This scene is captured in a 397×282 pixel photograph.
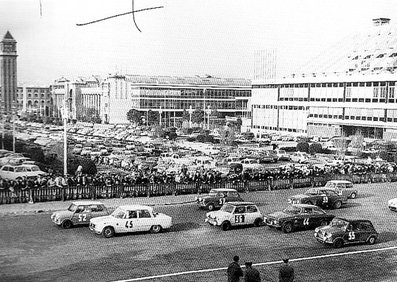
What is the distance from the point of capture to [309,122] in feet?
273

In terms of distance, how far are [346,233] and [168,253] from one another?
6.23 meters

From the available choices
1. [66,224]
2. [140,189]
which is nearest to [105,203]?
[140,189]

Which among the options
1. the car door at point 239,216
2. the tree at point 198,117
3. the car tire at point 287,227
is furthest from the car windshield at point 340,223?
the tree at point 198,117

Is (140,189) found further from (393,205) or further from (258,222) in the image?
(393,205)

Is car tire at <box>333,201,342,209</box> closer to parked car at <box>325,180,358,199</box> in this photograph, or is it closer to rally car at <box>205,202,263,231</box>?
parked car at <box>325,180,358,199</box>

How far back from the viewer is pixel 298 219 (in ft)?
64.6

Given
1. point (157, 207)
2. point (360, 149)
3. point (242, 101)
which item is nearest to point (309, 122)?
point (360, 149)

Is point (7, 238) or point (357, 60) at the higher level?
point (357, 60)

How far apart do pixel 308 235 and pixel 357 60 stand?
308 feet

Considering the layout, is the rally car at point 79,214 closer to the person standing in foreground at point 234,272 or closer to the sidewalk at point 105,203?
the sidewalk at point 105,203

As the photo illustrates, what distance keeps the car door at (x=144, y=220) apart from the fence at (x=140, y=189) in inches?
277

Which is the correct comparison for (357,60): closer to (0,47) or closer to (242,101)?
(242,101)

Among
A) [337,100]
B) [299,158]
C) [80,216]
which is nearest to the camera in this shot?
[80,216]

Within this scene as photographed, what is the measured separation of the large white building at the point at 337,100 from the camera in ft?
231
